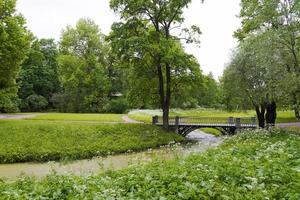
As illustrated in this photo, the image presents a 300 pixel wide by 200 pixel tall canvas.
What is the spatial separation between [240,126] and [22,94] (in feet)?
140

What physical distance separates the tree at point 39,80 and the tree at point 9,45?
2580cm

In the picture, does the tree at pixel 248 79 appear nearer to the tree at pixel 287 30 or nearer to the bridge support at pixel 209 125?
the tree at pixel 287 30

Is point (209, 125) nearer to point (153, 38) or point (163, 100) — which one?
point (163, 100)

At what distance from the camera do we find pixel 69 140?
22.8m

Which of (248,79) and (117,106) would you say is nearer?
(248,79)

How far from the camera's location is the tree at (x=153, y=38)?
82.9 feet

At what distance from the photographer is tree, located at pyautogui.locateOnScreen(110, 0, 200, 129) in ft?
82.9

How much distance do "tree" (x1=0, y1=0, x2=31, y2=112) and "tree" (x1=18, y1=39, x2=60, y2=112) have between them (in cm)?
2580

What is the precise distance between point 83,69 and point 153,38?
98.1ft

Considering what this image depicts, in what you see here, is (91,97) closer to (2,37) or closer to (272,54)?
(2,37)

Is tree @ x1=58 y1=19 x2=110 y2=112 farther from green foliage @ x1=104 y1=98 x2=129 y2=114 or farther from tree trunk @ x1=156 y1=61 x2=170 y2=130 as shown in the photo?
tree trunk @ x1=156 y1=61 x2=170 y2=130

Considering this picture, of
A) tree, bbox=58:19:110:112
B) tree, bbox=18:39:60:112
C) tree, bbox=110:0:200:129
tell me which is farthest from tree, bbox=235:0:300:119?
tree, bbox=18:39:60:112

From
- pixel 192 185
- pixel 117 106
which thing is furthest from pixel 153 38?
pixel 117 106

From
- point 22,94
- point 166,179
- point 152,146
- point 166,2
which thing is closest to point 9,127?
point 152,146
